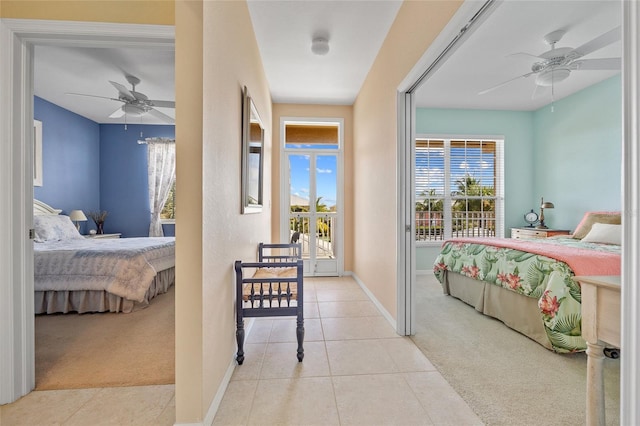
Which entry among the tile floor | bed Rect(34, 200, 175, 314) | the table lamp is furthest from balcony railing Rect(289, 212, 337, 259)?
the table lamp

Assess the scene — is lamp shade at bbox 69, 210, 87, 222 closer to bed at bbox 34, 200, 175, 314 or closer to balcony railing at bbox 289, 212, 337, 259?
bed at bbox 34, 200, 175, 314

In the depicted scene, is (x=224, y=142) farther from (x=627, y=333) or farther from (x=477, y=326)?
(x=477, y=326)

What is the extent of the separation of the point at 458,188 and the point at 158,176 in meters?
5.53

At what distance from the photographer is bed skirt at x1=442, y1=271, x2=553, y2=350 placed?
231 centimetres

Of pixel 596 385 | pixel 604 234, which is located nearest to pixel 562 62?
pixel 604 234

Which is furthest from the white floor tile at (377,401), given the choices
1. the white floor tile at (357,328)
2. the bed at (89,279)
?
the bed at (89,279)

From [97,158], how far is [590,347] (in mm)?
6923

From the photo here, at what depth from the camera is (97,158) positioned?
5328 mm

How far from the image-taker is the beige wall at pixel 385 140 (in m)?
2.05

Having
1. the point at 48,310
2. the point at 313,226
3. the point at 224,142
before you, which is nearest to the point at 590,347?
the point at 224,142

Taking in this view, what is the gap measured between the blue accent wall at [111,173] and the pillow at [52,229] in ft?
3.18

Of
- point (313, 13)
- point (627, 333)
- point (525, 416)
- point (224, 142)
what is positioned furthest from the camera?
point (313, 13)

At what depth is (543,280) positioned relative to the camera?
2.23 meters

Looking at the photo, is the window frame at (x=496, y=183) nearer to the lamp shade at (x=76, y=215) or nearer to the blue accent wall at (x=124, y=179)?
the blue accent wall at (x=124, y=179)
